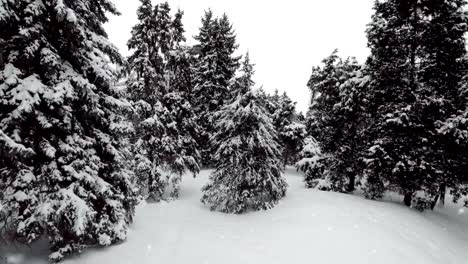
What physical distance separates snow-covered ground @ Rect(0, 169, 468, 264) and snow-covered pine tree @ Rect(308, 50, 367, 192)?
468 centimetres

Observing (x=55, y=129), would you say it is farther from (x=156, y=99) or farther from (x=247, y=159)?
(x=156, y=99)

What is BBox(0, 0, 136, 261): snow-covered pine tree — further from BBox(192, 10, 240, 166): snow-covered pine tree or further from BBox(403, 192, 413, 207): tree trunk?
BBox(192, 10, 240, 166): snow-covered pine tree

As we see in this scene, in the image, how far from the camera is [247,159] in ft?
46.6

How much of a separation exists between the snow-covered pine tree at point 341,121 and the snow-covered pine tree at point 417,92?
2176 mm

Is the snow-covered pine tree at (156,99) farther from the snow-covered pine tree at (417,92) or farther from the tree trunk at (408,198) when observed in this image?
the tree trunk at (408,198)

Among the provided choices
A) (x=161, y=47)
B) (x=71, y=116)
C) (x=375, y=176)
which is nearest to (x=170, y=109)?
(x=161, y=47)

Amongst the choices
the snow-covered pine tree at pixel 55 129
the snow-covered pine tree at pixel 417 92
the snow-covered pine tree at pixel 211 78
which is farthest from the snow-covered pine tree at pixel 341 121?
the snow-covered pine tree at pixel 55 129

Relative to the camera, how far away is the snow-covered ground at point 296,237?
8.45 meters

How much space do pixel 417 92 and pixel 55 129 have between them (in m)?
16.3

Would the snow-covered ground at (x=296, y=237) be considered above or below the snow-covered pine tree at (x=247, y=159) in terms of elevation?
below

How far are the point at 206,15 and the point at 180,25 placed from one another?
470 inches

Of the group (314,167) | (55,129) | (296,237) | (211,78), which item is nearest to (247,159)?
(296,237)

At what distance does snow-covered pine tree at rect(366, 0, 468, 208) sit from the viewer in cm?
1380

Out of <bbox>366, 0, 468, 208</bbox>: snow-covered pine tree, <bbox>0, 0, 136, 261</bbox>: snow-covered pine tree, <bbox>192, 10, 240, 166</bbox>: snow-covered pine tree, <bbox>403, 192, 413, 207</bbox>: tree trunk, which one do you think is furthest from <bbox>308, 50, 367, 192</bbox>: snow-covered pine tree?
<bbox>0, 0, 136, 261</bbox>: snow-covered pine tree
